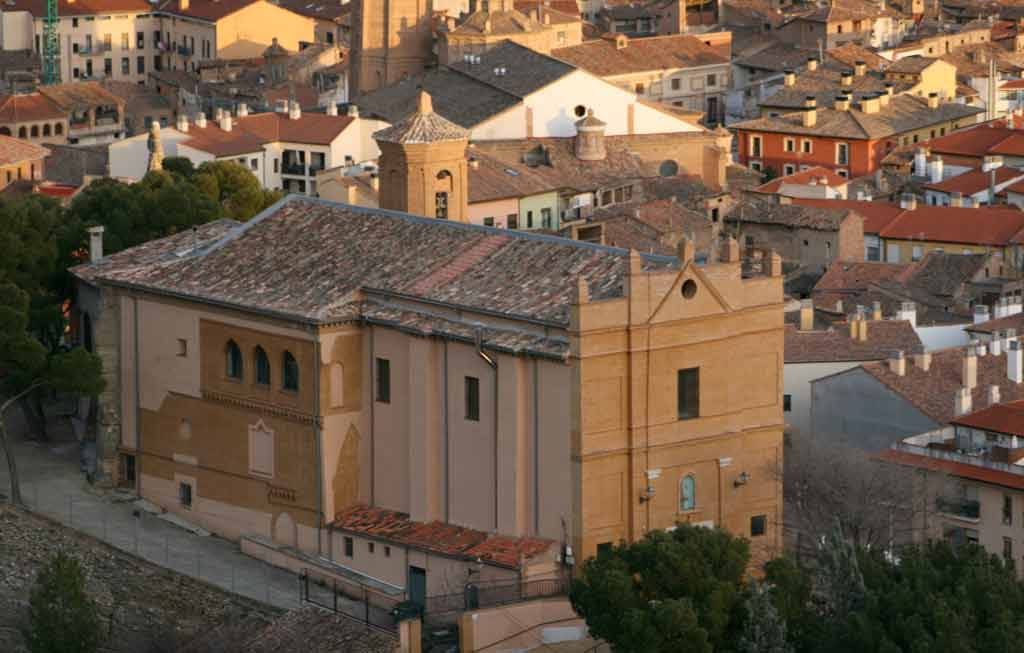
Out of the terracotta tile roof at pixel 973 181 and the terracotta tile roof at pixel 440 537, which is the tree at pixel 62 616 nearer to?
the terracotta tile roof at pixel 440 537

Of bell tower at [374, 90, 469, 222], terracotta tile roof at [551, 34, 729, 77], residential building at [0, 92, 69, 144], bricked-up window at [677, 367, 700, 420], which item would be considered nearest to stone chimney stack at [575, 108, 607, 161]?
terracotta tile roof at [551, 34, 729, 77]

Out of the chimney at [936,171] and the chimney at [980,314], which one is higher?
the chimney at [936,171]

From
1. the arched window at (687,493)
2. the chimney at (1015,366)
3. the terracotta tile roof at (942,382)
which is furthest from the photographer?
the chimney at (1015,366)

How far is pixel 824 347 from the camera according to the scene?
7438 cm

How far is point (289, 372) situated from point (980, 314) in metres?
20.5

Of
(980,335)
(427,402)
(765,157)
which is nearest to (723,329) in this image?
(427,402)

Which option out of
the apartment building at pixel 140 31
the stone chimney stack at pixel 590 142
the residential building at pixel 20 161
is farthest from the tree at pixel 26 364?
the apartment building at pixel 140 31

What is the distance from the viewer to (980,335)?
77.4 m

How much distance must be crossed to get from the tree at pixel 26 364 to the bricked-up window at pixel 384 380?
20.9 feet

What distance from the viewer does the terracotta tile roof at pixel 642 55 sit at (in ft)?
401

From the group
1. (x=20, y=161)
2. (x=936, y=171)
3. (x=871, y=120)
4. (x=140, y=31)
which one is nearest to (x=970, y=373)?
(x=936, y=171)

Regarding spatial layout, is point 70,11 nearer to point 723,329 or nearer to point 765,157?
point 765,157

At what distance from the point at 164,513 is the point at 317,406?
499 cm

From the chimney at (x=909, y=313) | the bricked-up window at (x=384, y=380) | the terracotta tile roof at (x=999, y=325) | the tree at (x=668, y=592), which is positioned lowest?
the tree at (x=668, y=592)
